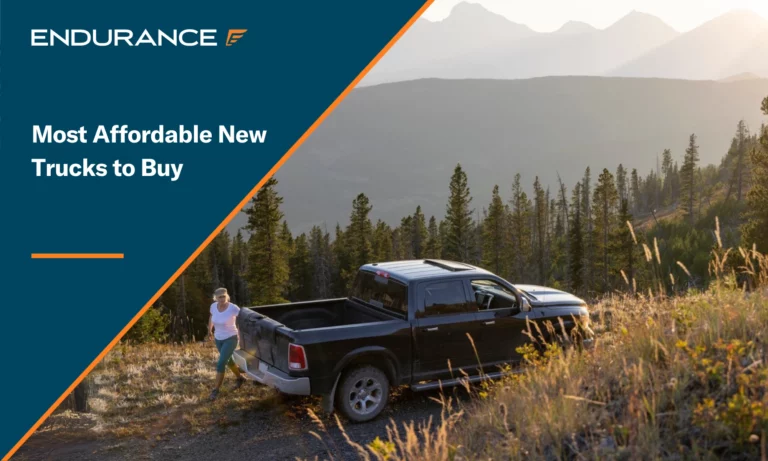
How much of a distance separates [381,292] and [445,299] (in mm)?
1077

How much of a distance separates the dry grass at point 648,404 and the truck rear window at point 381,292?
10.7ft

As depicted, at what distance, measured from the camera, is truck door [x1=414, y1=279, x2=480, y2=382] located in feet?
30.6

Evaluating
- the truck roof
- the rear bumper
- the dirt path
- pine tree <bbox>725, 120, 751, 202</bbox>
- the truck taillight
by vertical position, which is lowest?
the dirt path

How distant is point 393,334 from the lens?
909 centimetres

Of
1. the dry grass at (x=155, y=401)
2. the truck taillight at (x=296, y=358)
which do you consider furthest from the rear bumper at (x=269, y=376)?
the dry grass at (x=155, y=401)

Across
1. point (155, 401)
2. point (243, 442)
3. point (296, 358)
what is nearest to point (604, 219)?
point (155, 401)

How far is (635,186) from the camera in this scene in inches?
6093

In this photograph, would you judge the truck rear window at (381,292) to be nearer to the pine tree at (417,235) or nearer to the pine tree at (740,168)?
the pine tree at (417,235)

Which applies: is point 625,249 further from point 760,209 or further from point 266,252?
point 266,252

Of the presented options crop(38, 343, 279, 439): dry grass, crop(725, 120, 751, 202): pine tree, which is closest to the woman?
crop(38, 343, 279, 439): dry grass

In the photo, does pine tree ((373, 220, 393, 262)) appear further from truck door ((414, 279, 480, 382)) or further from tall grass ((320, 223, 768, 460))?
tall grass ((320, 223, 768, 460))

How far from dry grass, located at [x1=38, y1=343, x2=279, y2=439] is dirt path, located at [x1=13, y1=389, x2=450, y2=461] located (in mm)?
217

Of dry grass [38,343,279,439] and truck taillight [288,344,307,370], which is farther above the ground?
truck taillight [288,344,307,370]

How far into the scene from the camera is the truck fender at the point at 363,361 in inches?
343
